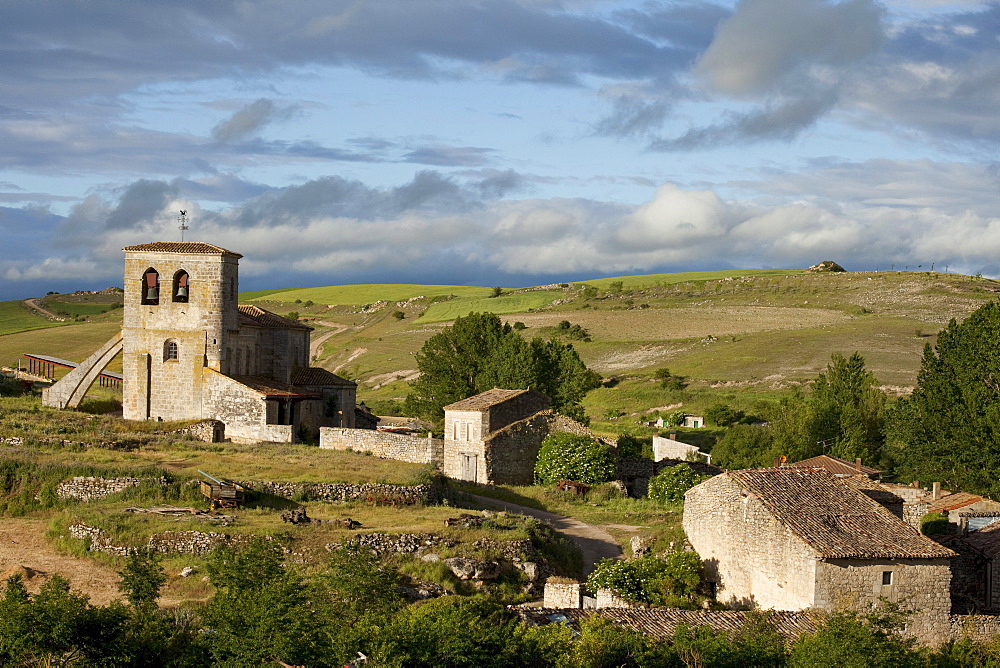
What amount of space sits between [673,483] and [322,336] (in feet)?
295

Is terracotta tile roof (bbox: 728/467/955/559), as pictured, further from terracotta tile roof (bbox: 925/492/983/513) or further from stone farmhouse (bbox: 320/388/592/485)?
stone farmhouse (bbox: 320/388/592/485)

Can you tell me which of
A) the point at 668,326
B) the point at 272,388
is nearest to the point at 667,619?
the point at 272,388

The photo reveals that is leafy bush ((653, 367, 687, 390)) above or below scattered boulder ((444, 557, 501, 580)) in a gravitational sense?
above

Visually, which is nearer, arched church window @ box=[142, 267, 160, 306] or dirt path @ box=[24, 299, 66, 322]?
arched church window @ box=[142, 267, 160, 306]

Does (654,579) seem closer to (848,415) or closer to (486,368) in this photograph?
(486,368)

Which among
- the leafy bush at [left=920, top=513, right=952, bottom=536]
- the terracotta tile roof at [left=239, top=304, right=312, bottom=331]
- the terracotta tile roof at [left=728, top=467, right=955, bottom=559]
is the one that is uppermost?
the terracotta tile roof at [left=239, top=304, right=312, bottom=331]

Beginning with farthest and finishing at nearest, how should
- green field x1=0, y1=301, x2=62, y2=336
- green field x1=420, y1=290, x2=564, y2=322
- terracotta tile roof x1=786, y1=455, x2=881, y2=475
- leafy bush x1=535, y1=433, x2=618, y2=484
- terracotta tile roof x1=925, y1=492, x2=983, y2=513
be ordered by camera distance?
green field x1=420, y1=290, x2=564, y2=322 → green field x1=0, y1=301, x2=62, y2=336 → terracotta tile roof x1=786, y1=455, x2=881, y2=475 → leafy bush x1=535, y1=433, x2=618, y2=484 → terracotta tile roof x1=925, y1=492, x2=983, y2=513

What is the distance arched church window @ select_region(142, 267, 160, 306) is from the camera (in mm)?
49438

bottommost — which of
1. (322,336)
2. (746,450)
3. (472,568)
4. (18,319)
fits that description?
(472,568)

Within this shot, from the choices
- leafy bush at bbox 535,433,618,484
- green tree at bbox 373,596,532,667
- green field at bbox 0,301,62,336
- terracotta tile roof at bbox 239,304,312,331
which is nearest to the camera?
green tree at bbox 373,596,532,667

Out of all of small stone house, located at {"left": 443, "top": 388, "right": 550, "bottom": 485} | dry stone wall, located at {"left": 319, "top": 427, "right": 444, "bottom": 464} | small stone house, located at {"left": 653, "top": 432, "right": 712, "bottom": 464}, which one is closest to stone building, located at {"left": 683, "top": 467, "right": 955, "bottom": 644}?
small stone house, located at {"left": 443, "top": 388, "right": 550, "bottom": 485}

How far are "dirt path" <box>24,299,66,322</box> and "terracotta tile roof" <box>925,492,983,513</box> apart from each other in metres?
94.1

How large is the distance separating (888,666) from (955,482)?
2874cm

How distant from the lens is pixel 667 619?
2314 cm
